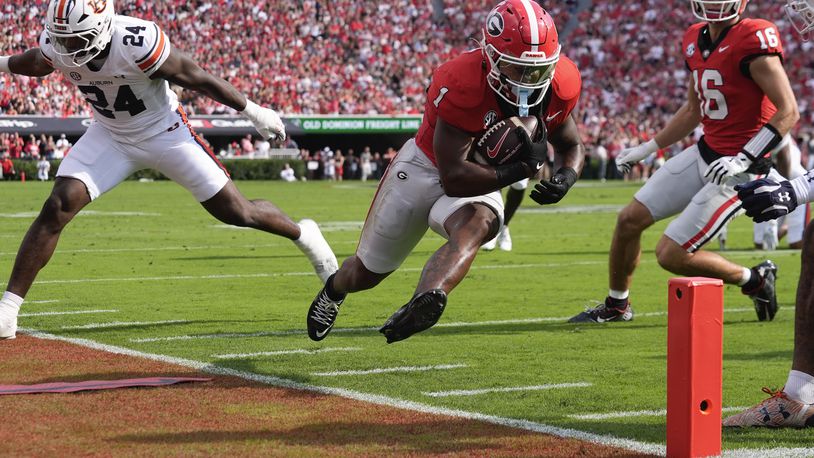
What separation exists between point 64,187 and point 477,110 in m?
2.34

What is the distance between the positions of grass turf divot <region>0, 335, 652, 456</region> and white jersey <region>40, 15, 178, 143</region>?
1693 mm

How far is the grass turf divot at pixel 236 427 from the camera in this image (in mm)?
3799

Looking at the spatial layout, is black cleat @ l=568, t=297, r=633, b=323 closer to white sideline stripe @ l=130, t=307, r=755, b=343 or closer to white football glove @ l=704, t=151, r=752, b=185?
white sideline stripe @ l=130, t=307, r=755, b=343

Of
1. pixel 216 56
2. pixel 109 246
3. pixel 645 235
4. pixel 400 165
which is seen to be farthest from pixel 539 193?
pixel 216 56

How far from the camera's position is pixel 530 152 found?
4.80 meters

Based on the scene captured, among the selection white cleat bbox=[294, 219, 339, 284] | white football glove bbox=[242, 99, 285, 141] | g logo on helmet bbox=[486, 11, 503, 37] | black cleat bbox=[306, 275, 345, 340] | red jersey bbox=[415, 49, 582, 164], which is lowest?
white cleat bbox=[294, 219, 339, 284]

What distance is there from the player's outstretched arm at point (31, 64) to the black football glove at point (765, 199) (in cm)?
372

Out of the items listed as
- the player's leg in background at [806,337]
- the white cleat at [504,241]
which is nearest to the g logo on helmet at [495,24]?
the player's leg in background at [806,337]

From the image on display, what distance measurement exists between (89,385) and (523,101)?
2.03 metres

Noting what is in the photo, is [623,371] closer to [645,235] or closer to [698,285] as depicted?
[698,285]

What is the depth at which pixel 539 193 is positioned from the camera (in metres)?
4.94

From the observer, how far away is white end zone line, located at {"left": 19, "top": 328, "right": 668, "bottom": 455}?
3.95 meters

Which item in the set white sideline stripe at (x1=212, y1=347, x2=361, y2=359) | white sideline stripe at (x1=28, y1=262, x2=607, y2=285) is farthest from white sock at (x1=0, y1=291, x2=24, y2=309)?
white sideline stripe at (x1=28, y1=262, x2=607, y2=285)

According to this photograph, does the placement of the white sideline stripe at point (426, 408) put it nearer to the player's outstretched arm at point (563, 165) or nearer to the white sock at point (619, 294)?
the player's outstretched arm at point (563, 165)
